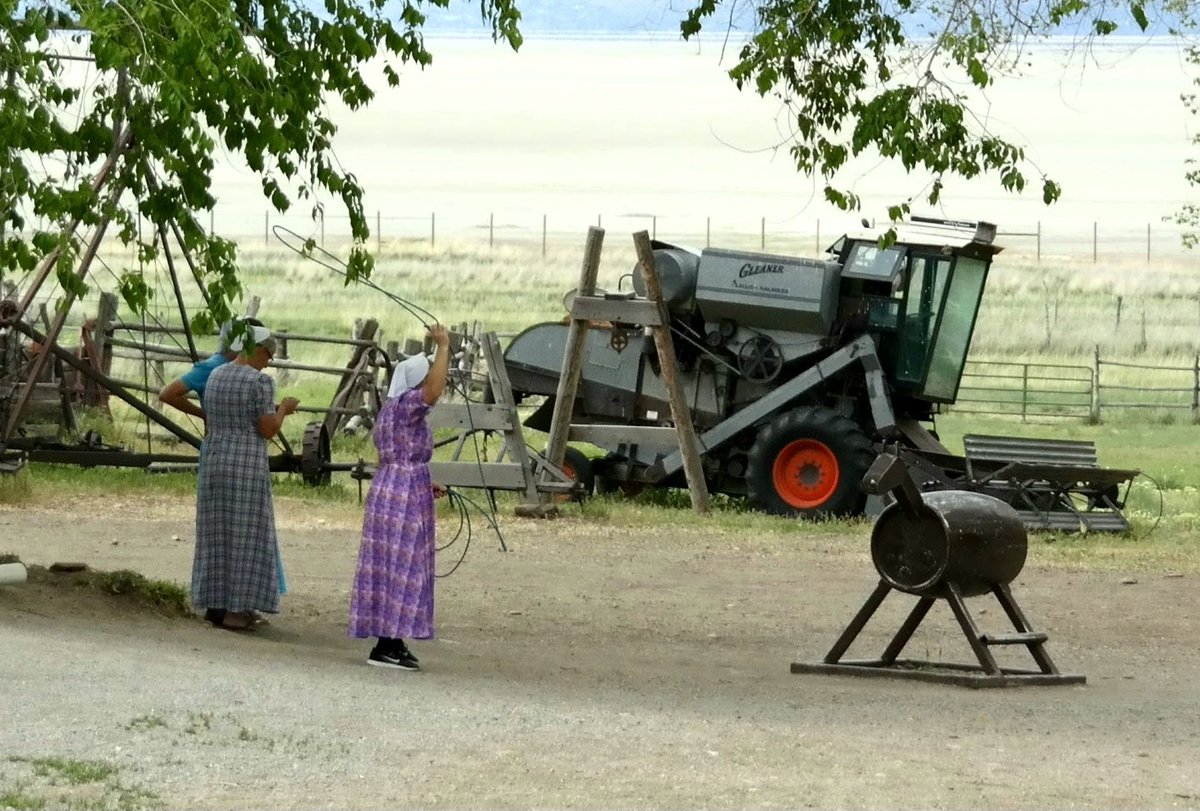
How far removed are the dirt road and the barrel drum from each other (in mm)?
567

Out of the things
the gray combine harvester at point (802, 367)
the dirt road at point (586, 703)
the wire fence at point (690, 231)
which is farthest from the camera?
the wire fence at point (690, 231)

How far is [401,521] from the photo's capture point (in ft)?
32.9

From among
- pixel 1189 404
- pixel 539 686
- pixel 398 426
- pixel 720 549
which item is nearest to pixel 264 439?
pixel 398 426

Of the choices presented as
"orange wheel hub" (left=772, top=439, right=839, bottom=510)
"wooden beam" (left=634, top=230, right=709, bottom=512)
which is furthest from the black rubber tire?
"orange wheel hub" (left=772, top=439, right=839, bottom=510)

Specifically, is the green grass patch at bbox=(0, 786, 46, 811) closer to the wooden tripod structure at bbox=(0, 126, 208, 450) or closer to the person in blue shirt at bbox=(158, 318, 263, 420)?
the wooden tripod structure at bbox=(0, 126, 208, 450)

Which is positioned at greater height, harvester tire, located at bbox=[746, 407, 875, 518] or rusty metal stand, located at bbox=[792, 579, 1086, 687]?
harvester tire, located at bbox=[746, 407, 875, 518]

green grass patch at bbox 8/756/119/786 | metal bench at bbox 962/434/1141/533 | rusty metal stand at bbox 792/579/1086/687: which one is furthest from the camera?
metal bench at bbox 962/434/1141/533

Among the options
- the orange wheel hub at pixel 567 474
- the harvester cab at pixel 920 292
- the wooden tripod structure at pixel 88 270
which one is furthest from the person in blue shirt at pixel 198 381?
the harvester cab at pixel 920 292

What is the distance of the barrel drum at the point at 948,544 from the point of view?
408 inches

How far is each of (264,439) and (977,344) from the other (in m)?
36.2

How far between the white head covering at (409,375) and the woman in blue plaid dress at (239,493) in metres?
1.02

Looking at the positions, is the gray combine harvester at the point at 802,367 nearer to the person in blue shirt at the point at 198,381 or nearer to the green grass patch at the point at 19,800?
the person in blue shirt at the point at 198,381

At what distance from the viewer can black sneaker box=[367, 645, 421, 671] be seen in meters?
10.3

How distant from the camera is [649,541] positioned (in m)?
17.5
